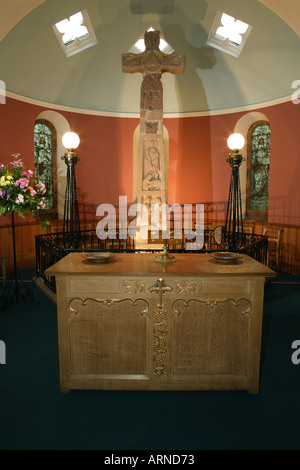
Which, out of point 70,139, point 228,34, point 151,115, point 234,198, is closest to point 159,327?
point 234,198

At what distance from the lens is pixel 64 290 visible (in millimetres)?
2990

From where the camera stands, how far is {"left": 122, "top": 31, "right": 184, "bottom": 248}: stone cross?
22.8 ft

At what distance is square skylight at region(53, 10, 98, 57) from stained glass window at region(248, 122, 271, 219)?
17.6 ft

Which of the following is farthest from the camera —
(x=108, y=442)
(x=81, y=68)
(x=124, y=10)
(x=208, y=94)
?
(x=208, y=94)

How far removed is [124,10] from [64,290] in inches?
324

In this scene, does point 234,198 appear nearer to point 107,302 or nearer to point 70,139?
point 70,139

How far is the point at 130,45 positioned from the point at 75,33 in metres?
1.52

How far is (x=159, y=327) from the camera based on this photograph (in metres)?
3.03

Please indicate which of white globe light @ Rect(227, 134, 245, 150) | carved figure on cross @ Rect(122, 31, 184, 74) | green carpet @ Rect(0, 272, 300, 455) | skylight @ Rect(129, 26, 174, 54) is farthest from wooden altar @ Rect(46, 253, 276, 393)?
skylight @ Rect(129, 26, 174, 54)

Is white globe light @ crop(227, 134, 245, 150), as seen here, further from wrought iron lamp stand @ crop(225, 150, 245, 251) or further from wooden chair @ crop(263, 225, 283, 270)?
wooden chair @ crop(263, 225, 283, 270)

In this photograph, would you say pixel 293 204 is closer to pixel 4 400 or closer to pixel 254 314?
A: pixel 254 314

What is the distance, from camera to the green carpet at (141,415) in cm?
246

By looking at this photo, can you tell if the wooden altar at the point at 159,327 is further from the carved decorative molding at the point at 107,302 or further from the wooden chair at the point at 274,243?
the wooden chair at the point at 274,243

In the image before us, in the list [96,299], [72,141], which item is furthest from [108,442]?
[72,141]
